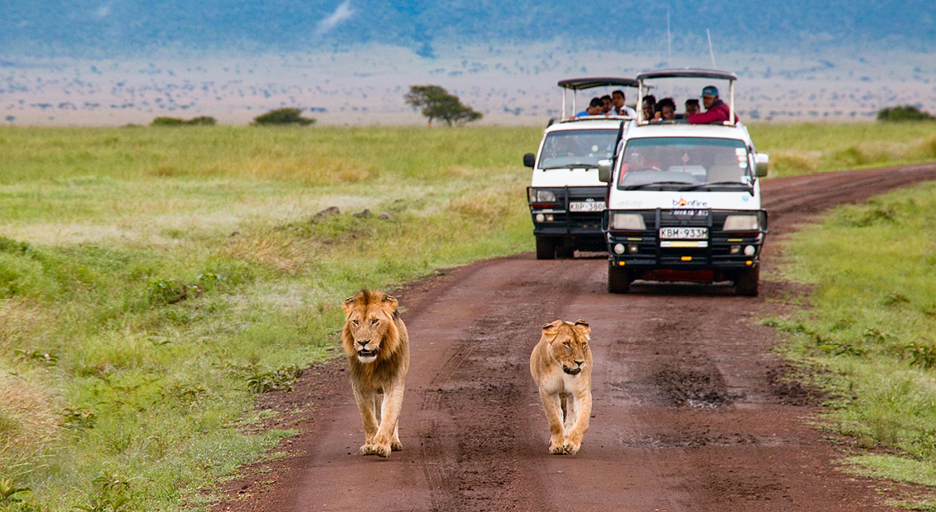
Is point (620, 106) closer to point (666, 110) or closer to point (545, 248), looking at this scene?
point (666, 110)

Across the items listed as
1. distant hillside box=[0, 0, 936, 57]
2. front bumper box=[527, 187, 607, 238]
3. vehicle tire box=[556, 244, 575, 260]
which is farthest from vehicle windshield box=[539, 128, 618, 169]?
distant hillside box=[0, 0, 936, 57]

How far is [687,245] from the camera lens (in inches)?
473

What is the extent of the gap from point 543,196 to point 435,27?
18446 cm

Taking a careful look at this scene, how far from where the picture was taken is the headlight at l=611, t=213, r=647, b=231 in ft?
39.7

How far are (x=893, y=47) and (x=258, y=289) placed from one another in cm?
19270

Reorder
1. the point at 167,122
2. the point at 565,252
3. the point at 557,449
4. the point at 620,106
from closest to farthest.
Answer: the point at 557,449, the point at 565,252, the point at 620,106, the point at 167,122

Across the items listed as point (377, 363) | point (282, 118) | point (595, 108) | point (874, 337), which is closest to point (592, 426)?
point (377, 363)

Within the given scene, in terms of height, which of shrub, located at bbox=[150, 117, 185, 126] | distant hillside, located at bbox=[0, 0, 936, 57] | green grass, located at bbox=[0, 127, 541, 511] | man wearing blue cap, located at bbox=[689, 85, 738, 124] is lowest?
green grass, located at bbox=[0, 127, 541, 511]

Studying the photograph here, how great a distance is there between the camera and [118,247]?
16047 mm

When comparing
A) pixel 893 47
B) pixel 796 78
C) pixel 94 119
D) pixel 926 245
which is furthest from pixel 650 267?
pixel 893 47

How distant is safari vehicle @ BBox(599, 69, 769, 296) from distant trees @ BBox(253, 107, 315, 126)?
62367mm

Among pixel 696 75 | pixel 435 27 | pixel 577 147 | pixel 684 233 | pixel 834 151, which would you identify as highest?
pixel 435 27

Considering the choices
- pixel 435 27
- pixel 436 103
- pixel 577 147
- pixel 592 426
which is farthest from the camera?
pixel 435 27

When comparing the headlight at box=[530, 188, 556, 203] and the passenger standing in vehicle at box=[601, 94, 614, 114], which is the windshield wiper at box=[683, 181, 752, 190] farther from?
the passenger standing in vehicle at box=[601, 94, 614, 114]
